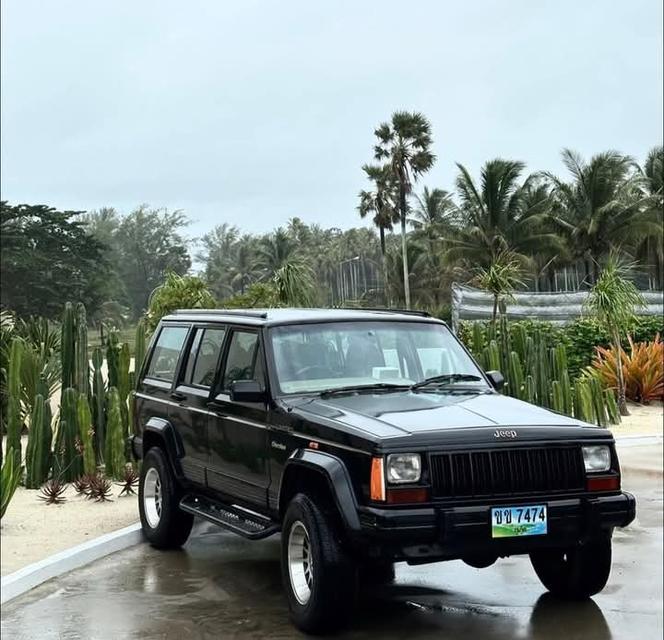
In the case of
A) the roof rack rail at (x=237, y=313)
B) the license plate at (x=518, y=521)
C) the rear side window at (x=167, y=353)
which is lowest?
the license plate at (x=518, y=521)

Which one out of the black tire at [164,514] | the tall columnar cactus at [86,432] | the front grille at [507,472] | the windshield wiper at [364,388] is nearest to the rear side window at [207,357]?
the black tire at [164,514]

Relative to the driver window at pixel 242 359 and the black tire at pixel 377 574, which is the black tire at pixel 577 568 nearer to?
the black tire at pixel 377 574

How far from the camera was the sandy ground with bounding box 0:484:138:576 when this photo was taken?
26.8 feet

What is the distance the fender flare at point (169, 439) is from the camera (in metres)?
7.95

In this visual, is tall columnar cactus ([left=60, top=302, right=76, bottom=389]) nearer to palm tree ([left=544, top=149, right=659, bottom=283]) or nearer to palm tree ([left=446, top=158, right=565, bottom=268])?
palm tree ([left=544, top=149, right=659, bottom=283])

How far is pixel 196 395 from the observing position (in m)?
7.62

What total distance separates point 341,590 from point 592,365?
16.8 m

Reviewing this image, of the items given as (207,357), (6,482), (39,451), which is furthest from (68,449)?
(207,357)

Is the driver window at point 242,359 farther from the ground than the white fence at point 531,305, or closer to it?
closer to it

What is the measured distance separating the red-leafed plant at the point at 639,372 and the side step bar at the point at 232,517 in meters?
13.4

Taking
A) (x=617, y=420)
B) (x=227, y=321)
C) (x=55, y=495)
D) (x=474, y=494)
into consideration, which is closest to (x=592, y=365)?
(x=617, y=420)

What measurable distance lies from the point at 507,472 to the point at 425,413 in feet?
1.95

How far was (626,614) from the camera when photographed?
5.82 meters

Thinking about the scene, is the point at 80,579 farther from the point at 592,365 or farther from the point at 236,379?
the point at 592,365
